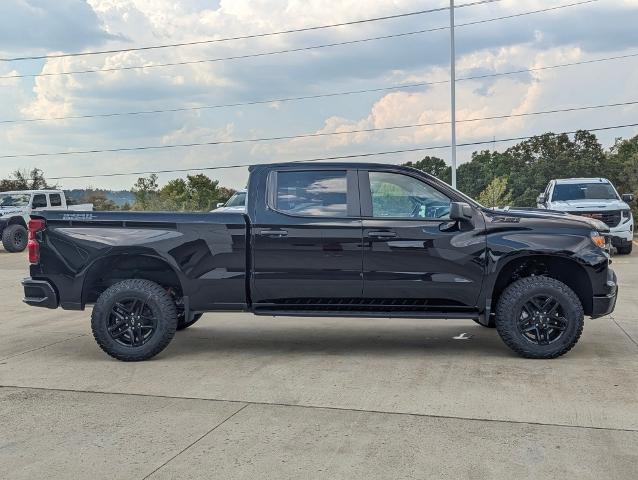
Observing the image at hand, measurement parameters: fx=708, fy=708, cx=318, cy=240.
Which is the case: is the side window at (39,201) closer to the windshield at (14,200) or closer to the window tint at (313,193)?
A: the windshield at (14,200)

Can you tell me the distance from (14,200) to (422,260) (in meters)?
19.2

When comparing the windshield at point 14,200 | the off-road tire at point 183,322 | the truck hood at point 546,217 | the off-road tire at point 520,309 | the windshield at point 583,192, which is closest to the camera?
the off-road tire at point 520,309

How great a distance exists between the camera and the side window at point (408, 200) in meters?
6.82

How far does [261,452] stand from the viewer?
4.34 metres

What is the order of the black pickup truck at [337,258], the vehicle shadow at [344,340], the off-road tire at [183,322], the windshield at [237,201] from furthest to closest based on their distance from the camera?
the windshield at [237,201] → the off-road tire at [183,322] → the vehicle shadow at [344,340] → the black pickup truck at [337,258]

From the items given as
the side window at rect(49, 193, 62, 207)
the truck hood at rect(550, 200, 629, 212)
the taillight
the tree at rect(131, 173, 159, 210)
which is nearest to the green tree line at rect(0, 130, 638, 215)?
the tree at rect(131, 173, 159, 210)

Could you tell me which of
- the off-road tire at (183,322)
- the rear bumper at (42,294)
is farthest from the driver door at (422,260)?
the rear bumper at (42,294)

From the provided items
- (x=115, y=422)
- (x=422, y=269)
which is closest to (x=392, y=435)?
(x=115, y=422)

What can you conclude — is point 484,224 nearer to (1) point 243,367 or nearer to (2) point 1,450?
(1) point 243,367

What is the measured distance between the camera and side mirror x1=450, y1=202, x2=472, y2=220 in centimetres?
646

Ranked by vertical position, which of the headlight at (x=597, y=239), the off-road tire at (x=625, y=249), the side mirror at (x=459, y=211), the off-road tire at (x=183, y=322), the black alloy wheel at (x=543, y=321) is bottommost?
the off-road tire at (x=625, y=249)

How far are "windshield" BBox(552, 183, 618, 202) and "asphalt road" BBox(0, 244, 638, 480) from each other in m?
10.5

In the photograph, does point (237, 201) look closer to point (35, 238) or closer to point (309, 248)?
point (35, 238)

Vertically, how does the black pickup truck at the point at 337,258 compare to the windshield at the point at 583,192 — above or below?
below
